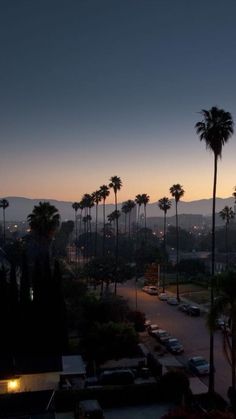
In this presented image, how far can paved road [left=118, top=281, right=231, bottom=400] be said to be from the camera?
32.2 meters

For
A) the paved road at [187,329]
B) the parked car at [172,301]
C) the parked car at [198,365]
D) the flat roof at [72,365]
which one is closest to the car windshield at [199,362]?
the parked car at [198,365]

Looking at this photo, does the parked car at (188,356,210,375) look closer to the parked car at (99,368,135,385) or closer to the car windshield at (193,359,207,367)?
the car windshield at (193,359,207,367)

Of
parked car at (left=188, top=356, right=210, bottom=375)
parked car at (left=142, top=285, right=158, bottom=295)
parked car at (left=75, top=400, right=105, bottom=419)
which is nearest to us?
parked car at (left=75, top=400, right=105, bottom=419)

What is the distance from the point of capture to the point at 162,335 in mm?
41656

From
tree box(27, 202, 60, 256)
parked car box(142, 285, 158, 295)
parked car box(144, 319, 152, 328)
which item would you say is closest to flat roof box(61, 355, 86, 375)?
tree box(27, 202, 60, 256)

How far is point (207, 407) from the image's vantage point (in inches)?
1027

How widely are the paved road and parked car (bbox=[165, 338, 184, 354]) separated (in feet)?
1.88

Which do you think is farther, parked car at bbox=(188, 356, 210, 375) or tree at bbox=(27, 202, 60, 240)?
tree at bbox=(27, 202, 60, 240)

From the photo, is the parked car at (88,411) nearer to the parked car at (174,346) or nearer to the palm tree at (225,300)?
the palm tree at (225,300)

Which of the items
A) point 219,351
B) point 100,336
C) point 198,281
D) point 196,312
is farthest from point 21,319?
point 198,281

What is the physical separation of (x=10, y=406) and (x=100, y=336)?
520 inches

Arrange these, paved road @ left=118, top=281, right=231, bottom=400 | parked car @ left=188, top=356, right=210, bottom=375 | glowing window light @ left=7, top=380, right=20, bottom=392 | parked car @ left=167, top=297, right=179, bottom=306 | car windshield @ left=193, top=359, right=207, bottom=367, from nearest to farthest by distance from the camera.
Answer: glowing window light @ left=7, top=380, right=20, bottom=392
paved road @ left=118, top=281, right=231, bottom=400
parked car @ left=188, top=356, right=210, bottom=375
car windshield @ left=193, top=359, right=207, bottom=367
parked car @ left=167, top=297, right=179, bottom=306

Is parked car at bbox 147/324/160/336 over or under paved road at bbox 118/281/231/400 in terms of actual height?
over

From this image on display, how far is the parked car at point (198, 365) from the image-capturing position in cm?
3238
